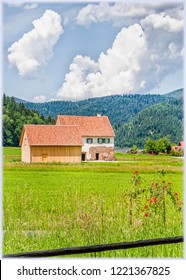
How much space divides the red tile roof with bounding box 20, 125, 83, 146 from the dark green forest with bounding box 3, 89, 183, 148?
55 mm

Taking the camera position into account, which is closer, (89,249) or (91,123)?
(89,249)

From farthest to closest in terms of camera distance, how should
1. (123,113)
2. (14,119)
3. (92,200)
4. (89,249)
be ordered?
(123,113) → (92,200) → (14,119) → (89,249)

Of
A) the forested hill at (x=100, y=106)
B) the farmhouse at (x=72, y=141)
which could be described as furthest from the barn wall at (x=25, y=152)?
the forested hill at (x=100, y=106)

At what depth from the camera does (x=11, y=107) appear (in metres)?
3.59

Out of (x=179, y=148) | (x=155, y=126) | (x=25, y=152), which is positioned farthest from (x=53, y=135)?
(x=179, y=148)

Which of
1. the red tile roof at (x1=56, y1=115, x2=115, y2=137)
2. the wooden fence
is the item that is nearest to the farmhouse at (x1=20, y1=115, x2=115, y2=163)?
the red tile roof at (x1=56, y1=115, x2=115, y2=137)

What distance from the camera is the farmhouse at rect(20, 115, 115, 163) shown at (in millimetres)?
3697

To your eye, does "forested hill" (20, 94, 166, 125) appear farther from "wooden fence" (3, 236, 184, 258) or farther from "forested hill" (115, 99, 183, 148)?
"wooden fence" (3, 236, 184, 258)

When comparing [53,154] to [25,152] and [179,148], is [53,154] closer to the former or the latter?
[25,152]

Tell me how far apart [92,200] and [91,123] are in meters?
0.48

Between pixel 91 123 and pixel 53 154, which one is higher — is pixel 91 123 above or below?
above

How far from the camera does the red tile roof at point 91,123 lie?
12.2ft

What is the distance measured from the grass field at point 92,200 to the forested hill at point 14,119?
82 millimetres

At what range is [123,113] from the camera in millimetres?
3826
